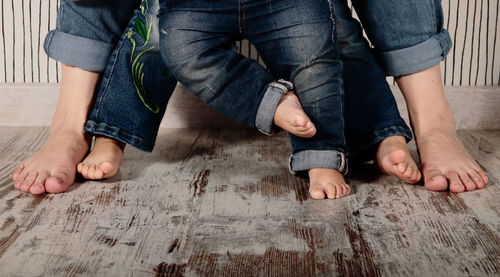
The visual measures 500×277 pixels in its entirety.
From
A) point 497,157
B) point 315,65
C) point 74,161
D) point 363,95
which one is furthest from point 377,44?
point 74,161

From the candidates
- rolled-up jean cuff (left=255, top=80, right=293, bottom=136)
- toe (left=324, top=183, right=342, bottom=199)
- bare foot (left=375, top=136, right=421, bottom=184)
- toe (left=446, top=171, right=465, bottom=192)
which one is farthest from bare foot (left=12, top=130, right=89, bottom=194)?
toe (left=446, top=171, right=465, bottom=192)

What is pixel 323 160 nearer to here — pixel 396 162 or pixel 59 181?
pixel 396 162

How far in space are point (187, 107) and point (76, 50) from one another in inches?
18.9

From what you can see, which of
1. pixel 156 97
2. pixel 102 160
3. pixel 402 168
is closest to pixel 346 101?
pixel 402 168

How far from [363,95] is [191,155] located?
415mm

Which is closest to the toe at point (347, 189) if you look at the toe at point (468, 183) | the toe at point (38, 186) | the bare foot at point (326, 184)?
the bare foot at point (326, 184)

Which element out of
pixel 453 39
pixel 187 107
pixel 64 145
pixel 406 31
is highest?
pixel 406 31

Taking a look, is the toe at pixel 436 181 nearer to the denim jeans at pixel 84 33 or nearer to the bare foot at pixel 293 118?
the bare foot at pixel 293 118

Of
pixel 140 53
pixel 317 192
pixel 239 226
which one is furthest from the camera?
pixel 140 53

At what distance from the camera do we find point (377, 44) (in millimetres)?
1201

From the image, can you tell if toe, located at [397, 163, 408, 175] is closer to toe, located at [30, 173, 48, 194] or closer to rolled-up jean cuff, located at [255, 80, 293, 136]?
rolled-up jean cuff, located at [255, 80, 293, 136]

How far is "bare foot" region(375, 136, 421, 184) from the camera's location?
1.05 metres

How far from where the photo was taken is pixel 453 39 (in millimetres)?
1562

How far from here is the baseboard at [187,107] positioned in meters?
1.56
